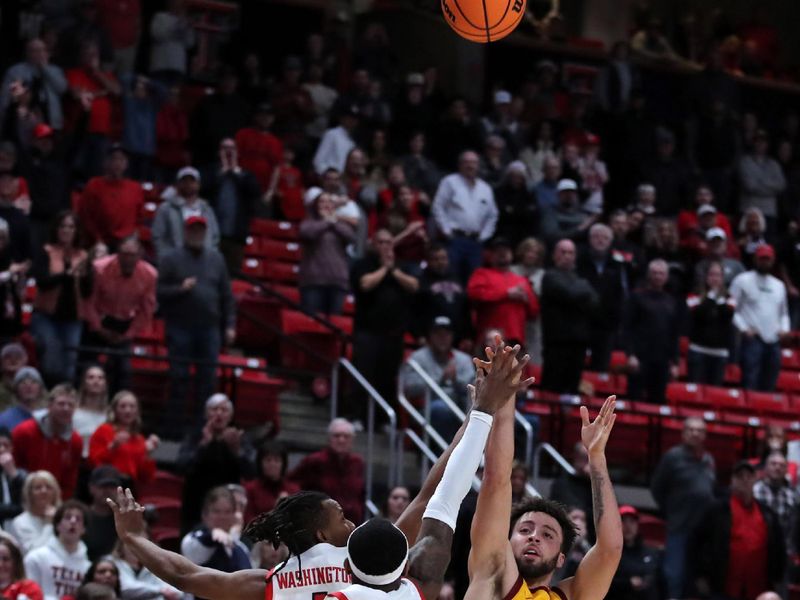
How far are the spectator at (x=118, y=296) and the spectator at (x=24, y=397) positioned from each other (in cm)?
128

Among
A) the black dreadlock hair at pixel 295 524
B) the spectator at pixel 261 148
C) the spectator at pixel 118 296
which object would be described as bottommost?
the black dreadlock hair at pixel 295 524

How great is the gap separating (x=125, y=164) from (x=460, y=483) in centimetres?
993

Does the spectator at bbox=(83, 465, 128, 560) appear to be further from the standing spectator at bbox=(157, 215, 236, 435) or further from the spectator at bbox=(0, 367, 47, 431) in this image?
the standing spectator at bbox=(157, 215, 236, 435)

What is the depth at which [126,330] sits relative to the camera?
13.5m

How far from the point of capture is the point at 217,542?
1086 centimetres

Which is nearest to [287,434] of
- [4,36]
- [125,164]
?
[125,164]

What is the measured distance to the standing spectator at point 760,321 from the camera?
1698 cm

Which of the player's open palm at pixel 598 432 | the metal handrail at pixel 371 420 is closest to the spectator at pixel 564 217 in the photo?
the metal handrail at pixel 371 420

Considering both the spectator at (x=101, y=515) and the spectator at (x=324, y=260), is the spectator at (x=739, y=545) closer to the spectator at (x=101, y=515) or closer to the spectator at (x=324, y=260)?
the spectator at (x=324, y=260)

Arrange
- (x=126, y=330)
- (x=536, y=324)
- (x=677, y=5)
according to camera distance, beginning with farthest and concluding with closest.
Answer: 1. (x=677, y=5)
2. (x=536, y=324)
3. (x=126, y=330)

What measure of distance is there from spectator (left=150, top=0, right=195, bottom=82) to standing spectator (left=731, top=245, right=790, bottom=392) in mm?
5871

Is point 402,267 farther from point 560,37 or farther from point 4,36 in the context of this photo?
point 560,37

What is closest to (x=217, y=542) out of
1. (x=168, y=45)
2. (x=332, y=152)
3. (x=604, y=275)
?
(x=604, y=275)

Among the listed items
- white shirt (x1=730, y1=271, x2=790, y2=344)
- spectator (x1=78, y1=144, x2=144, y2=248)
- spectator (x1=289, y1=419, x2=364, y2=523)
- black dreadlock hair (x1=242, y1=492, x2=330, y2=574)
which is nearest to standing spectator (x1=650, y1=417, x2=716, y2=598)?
spectator (x1=289, y1=419, x2=364, y2=523)
